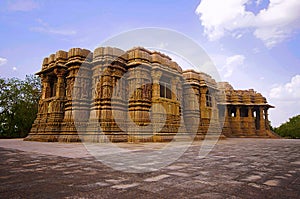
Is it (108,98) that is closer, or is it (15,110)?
(108,98)

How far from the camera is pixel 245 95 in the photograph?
2698 centimetres

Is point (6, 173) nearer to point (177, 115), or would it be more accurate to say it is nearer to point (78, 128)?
point (78, 128)

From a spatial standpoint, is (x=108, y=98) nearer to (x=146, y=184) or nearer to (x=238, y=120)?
(x=146, y=184)

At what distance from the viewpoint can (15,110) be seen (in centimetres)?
2105

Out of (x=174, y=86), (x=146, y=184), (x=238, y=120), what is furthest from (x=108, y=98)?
(x=238, y=120)

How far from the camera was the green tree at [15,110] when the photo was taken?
Answer: 2084cm

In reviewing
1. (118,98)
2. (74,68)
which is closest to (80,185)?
(118,98)

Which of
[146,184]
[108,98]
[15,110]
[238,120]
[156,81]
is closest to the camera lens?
[146,184]

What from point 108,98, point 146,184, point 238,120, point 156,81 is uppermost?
point 156,81

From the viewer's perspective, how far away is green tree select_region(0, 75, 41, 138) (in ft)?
68.4

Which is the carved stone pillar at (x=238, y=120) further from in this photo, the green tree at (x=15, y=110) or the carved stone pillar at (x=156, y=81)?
the green tree at (x=15, y=110)

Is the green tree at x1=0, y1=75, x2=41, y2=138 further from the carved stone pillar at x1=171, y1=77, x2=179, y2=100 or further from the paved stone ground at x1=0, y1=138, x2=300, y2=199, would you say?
the paved stone ground at x1=0, y1=138, x2=300, y2=199

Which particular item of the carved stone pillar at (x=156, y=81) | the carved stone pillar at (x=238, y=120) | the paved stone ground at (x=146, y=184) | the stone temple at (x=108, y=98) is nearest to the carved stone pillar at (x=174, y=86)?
the stone temple at (x=108, y=98)

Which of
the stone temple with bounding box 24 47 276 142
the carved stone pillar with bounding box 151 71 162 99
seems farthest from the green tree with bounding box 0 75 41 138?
the carved stone pillar with bounding box 151 71 162 99
